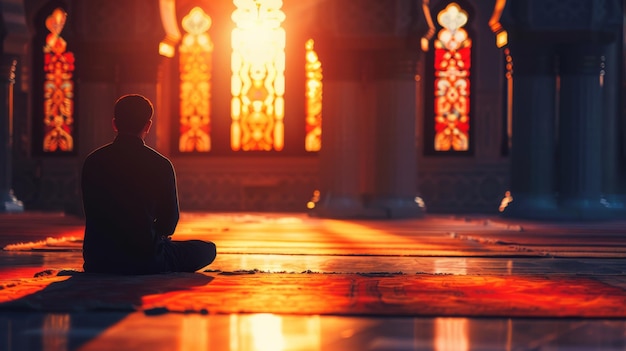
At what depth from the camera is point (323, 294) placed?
388 centimetres

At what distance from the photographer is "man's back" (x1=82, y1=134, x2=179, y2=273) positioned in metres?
4.32

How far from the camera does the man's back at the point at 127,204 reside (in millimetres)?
4320

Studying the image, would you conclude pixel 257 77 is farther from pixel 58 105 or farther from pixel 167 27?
pixel 167 27

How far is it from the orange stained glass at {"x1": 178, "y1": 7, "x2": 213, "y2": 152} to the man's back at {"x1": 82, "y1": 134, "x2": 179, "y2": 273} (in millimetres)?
10584

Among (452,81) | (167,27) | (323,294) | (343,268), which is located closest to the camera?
(323,294)

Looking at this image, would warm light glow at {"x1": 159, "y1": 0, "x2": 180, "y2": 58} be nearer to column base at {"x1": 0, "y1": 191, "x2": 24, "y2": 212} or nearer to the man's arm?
column base at {"x1": 0, "y1": 191, "x2": 24, "y2": 212}

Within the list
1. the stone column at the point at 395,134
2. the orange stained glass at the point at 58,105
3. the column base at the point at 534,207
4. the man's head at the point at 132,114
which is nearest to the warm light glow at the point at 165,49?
the stone column at the point at 395,134

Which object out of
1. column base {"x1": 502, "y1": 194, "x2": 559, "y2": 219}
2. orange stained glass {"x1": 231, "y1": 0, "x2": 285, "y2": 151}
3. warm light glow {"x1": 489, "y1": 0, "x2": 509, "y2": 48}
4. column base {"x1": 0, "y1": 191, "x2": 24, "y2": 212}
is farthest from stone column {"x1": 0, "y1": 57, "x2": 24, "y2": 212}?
column base {"x1": 502, "y1": 194, "x2": 559, "y2": 219}

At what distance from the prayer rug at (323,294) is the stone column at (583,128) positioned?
6.92 meters

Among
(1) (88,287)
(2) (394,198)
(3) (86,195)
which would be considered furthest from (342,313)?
(2) (394,198)

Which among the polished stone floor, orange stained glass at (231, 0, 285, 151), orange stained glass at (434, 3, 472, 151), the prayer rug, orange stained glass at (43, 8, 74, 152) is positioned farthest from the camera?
orange stained glass at (43, 8, 74, 152)

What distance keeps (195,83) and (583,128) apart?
19.8 ft

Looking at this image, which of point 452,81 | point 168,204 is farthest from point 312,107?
point 168,204

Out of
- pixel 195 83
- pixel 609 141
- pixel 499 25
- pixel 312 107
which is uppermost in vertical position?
pixel 499 25
